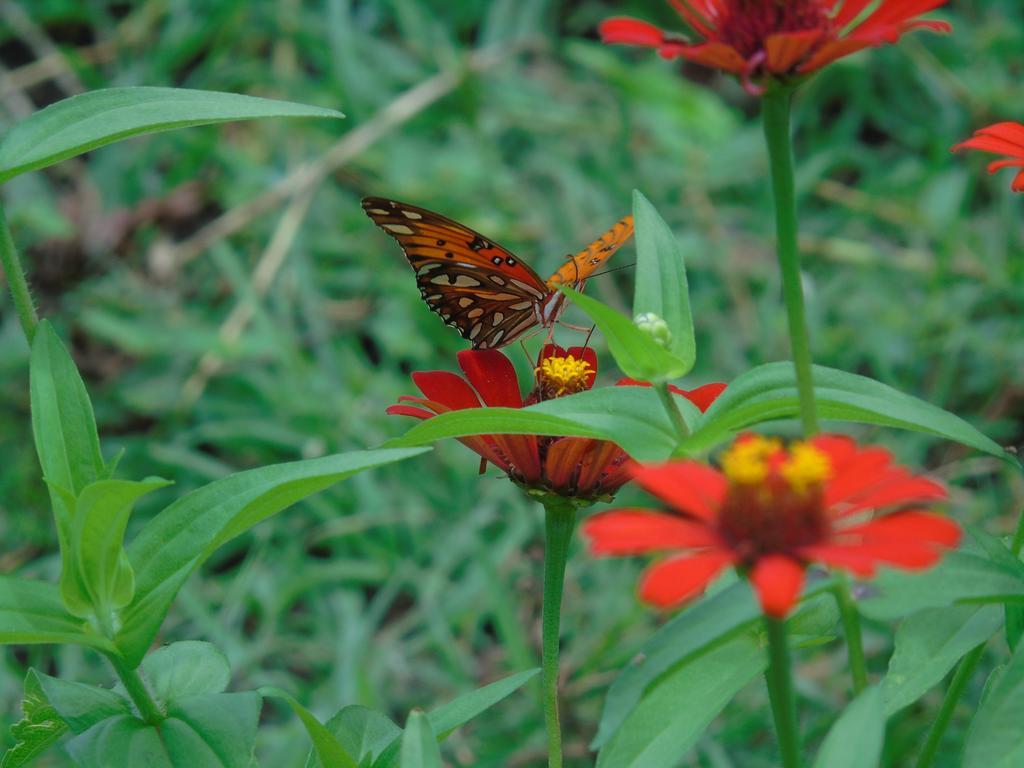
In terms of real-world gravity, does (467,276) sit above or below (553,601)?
above

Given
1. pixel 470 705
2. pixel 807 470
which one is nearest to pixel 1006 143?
pixel 807 470

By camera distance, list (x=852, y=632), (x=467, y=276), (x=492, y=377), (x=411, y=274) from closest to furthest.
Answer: (x=852, y=632) → (x=492, y=377) → (x=467, y=276) → (x=411, y=274)

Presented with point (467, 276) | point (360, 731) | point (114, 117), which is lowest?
point (360, 731)

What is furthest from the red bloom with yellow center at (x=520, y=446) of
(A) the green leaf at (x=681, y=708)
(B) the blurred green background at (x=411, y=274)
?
(B) the blurred green background at (x=411, y=274)

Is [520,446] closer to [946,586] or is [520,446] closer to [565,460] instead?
[565,460]

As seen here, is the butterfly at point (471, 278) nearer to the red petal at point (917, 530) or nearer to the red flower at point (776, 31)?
the red flower at point (776, 31)

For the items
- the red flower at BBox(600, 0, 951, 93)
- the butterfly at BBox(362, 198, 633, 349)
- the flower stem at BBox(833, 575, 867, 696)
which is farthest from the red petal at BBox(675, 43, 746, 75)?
the butterfly at BBox(362, 198, 633, 349)

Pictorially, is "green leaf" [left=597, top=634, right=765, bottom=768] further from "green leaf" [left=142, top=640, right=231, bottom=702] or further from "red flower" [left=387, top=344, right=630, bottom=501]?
"green leaf" [left=142, top=640, right=231, bottom=702]

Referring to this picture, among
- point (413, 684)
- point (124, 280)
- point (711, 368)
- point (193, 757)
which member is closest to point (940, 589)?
point (193, 757)

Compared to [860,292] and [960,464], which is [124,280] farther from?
[960,464]
